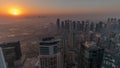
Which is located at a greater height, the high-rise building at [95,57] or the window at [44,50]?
the window at [44,50]

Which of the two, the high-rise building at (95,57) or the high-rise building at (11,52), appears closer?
the high-rise building at (95,57)

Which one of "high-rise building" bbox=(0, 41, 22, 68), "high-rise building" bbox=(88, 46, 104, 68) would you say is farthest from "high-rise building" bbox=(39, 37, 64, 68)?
"high-rise building" bbox=(0, 41, 22, 68)

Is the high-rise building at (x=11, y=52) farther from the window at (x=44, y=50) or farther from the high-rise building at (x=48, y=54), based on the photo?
the window at (x=44, y=50)

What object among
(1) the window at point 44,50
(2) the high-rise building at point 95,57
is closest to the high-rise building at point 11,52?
(1) the window at point 44,50

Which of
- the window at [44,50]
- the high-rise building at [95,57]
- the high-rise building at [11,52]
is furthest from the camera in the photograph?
the high-rise building at [11,52]

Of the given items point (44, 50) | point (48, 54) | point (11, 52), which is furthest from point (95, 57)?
point (11, 52)

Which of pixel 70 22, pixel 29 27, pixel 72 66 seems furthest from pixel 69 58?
pixel 29 27

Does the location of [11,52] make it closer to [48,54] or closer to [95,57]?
[48,54]

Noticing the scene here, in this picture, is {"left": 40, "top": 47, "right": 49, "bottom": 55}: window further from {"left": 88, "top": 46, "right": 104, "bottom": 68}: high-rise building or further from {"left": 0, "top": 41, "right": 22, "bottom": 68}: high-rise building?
{"left": 0, "top": 41, "right": 22, "bottom": 68}: high-rise building

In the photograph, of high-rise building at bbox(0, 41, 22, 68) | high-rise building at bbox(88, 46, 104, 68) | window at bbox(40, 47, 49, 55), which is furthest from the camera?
Result: high-rise building at bbox(0, 41, 22, 68)

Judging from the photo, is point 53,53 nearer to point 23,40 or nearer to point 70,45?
point 70,45

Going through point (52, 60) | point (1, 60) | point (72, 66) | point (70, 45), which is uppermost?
point (1, 60)
